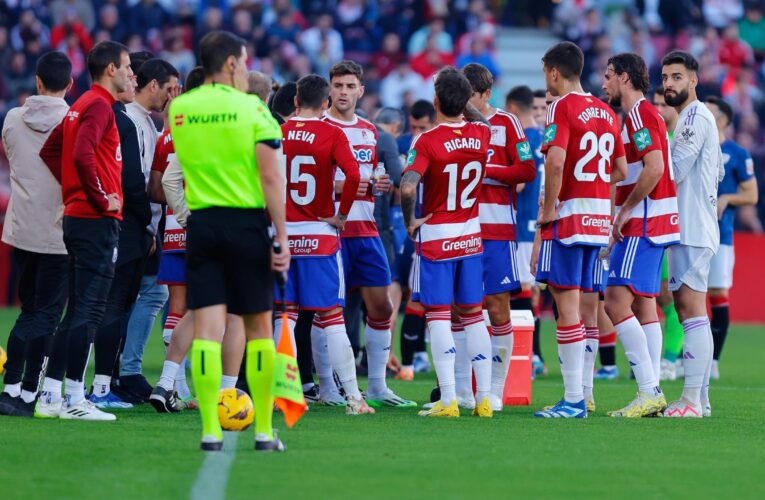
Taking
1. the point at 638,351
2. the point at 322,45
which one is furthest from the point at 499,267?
the point at 322,45

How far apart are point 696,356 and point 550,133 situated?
1.93 m

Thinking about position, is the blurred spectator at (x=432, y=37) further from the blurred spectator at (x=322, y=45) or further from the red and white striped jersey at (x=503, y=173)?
the red and white striped jersey at (x=503, y=173)

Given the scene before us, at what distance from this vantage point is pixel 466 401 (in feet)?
32.1

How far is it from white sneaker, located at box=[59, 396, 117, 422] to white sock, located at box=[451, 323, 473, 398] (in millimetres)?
2640

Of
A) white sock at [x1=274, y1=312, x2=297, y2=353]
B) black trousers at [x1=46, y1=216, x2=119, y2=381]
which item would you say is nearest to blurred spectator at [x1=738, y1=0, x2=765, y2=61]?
white sock at [x1=274, y1=312, x2=297, y2=353]

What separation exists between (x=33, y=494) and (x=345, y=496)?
54.8 inches

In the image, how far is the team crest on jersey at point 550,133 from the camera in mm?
8805

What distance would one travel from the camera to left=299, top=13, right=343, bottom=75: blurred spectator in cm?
2342

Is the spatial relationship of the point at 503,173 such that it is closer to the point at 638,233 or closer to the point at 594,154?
the point at 594,154

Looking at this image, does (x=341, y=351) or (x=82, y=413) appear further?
(x=341, y=351)

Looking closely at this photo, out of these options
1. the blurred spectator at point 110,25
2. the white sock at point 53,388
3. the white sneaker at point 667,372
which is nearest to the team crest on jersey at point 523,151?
the white sock at point 53,388

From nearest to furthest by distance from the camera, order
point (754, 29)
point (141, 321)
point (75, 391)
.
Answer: point (75, 391) < point (141, 321) < point (754, 29)

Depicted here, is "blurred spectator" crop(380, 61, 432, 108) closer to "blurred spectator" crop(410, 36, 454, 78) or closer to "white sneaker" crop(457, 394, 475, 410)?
"blurred spectator" crop(410, 36, 454, 78)

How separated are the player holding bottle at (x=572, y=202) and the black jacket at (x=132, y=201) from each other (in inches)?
111
